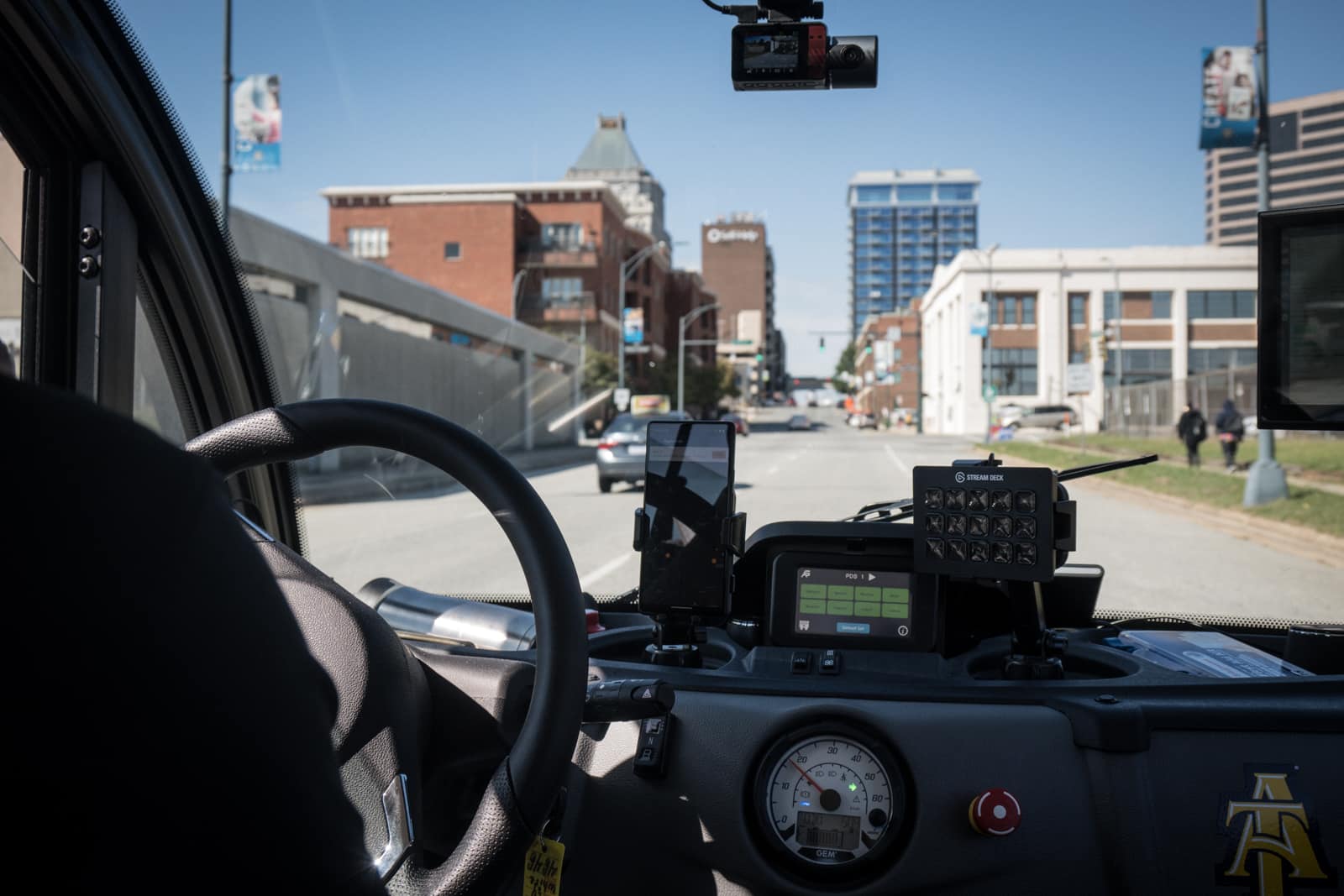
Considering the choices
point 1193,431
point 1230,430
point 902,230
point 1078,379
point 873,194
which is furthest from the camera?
point 1230,430

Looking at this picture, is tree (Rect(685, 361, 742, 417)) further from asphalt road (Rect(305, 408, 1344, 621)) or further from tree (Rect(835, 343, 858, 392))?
tree (Rect(835, 343, 858, 392))

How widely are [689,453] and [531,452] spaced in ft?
6.21

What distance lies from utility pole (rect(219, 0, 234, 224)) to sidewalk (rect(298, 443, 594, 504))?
0.74 meters

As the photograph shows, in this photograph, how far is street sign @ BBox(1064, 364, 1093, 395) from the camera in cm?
662

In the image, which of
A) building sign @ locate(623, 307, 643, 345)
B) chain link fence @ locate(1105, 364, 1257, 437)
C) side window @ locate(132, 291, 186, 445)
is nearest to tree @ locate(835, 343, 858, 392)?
side window @ locate(132, 291, 186, 445)

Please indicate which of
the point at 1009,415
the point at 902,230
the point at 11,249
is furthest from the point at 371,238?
the point at 11,249

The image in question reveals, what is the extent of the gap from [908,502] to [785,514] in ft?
2.31

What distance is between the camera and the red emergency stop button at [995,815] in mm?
1754

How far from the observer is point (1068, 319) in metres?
6.20

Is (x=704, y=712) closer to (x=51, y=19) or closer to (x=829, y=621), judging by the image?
(x=829, y=621)

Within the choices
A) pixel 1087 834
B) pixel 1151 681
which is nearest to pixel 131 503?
pixel 1087 834

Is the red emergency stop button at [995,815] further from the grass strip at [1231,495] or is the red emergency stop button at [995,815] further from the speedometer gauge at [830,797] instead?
the grass strip at [1231,495]

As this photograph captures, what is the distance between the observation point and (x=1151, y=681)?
2016 mm

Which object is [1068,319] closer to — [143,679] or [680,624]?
[680,624]
